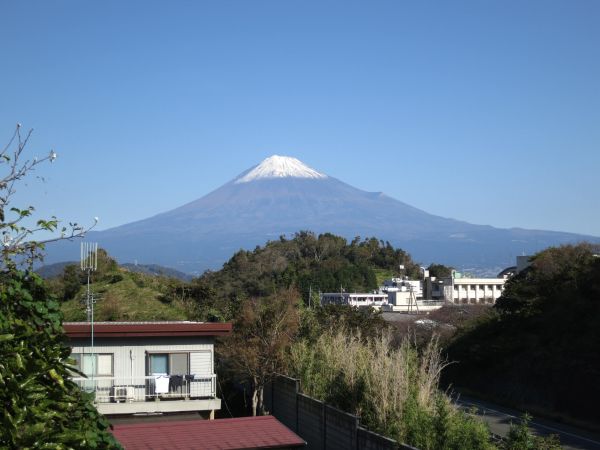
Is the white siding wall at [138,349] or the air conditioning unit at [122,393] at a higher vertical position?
the white siding wall at [138,349]

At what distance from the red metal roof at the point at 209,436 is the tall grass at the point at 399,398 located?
1659 millimetres

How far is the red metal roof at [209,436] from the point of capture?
15.7 m

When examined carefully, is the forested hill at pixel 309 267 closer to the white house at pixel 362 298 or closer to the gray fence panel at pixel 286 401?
the white house at pixel 362 298

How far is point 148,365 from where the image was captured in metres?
20.4

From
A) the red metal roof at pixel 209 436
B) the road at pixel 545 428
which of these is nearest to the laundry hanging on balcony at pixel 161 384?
the red metal roof at pixel 209 436

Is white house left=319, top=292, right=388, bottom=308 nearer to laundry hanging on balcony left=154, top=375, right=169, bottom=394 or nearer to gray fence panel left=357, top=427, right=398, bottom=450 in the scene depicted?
laundry hanging on balcony left=154, top=375, right=169, bottom=394

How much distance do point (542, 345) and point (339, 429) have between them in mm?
16178

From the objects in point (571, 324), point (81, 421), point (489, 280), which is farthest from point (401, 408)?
point (489, 280)

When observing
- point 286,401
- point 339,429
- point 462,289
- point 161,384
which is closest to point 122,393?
point 161,384

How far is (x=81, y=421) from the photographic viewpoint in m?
6.79

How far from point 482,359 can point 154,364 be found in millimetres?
17461

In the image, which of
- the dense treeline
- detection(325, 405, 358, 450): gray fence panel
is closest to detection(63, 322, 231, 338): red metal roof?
detection(325, 405, 358, 450): gray fence panel

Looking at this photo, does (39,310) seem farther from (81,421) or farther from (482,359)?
(482,359)

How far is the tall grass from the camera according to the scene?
13.9m
